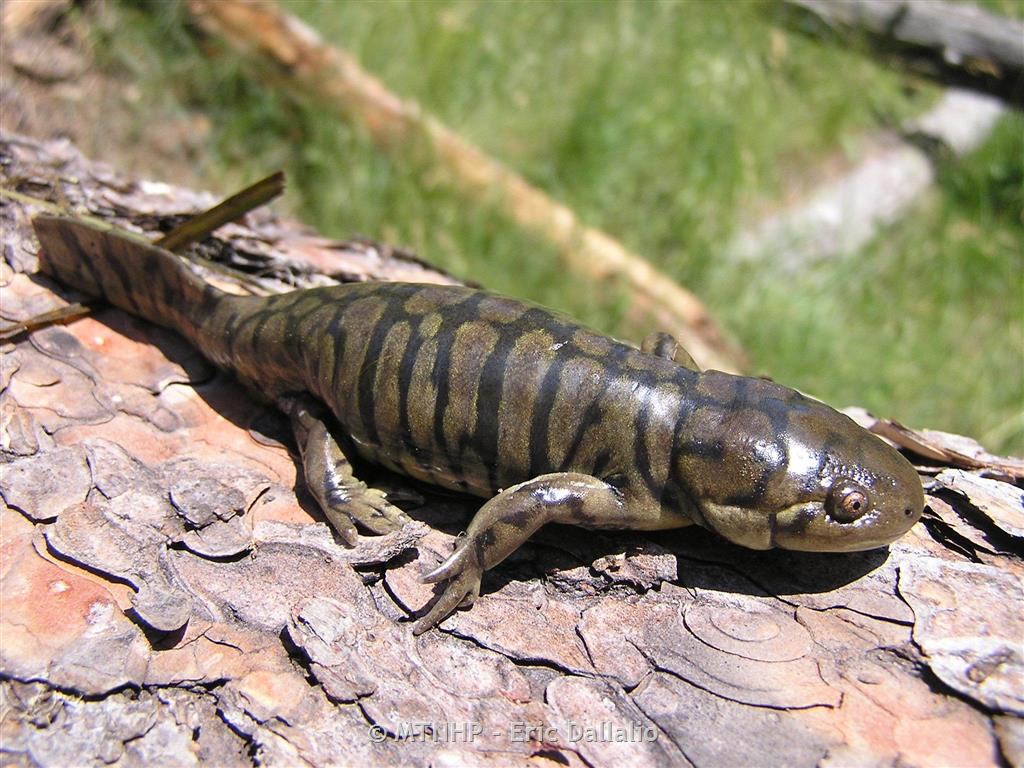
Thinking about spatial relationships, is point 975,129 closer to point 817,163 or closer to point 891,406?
point 817,163

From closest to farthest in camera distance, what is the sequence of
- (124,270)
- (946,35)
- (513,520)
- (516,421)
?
(513,520) < (516,421) < (124,270) < (946,35)

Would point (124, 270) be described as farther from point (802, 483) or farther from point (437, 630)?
point (802, 483)

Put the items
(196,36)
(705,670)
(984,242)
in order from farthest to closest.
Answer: (984,242) → (196,36) → (705,670)

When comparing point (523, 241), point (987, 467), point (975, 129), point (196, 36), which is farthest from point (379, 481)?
point (975, 129)

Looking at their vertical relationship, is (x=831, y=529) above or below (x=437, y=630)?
above

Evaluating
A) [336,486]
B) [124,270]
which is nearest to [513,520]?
[336,486]

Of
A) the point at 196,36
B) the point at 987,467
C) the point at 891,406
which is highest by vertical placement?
the point at 987,467

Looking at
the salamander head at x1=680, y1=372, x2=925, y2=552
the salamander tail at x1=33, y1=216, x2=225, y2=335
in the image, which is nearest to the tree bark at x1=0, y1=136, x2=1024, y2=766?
the salamander head at x1=680, y1=372, x2=925, y2=552
